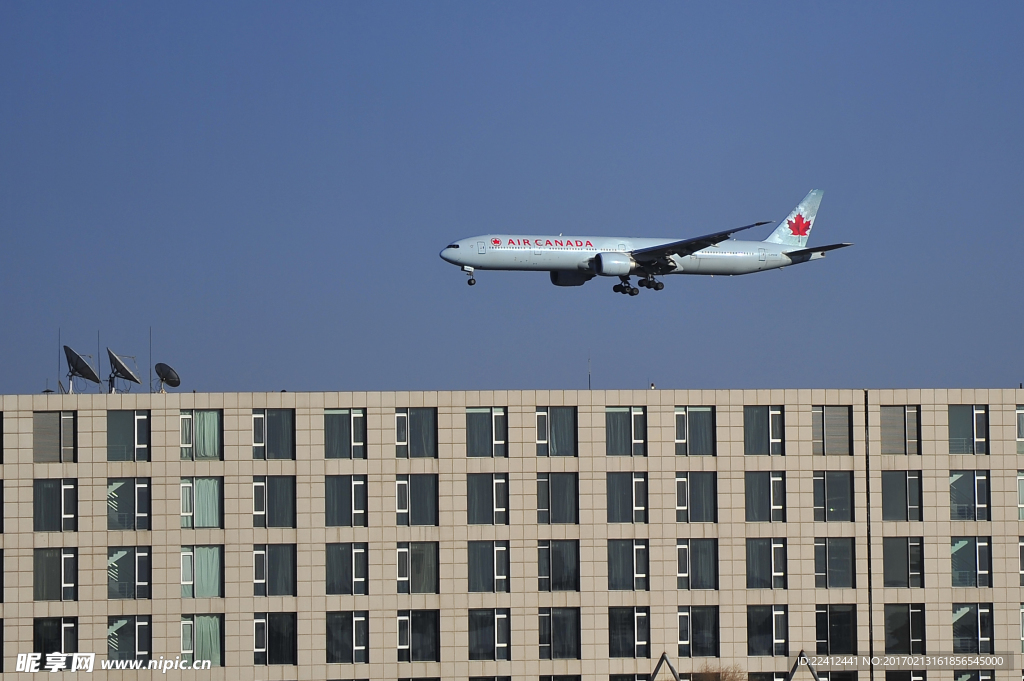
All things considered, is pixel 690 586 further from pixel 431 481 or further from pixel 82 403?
pixel 82 403

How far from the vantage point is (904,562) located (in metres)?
49.6

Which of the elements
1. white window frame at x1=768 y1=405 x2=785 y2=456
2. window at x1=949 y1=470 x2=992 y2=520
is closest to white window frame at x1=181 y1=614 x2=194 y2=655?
white window frame at x1=768 y1=405 x2=785 y2=456

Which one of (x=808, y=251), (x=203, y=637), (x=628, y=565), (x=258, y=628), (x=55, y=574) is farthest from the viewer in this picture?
(x=808, y=251)

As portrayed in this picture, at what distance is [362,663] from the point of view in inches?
1886

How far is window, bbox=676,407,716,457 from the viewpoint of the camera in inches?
1978

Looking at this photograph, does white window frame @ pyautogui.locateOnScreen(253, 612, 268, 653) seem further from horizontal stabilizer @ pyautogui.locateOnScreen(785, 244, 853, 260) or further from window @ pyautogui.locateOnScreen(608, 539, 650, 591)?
horizontal stabilizer @ pyautogui.locateOnScreen(785, 244, 853, 260)

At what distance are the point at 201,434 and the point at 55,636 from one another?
30.4 ft

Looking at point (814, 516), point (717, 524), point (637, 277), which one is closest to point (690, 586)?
point (717, 524)

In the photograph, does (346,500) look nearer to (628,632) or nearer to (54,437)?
(54,437)

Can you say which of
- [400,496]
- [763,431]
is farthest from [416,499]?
[763,431]

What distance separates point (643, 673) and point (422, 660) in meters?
8.60

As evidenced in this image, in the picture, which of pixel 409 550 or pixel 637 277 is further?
pixel 637 277

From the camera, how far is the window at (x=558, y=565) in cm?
4906

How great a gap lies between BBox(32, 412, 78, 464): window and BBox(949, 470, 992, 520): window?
1373 inches
